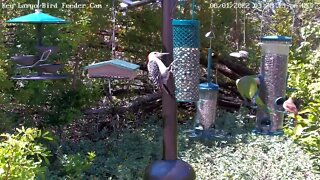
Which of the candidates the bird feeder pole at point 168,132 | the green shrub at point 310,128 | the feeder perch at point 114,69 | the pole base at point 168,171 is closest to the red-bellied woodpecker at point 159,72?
the bird feeder pole at point 168,132

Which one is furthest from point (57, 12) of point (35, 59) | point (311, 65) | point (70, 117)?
point (311, 65)

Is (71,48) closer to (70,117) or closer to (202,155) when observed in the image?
(70,117)

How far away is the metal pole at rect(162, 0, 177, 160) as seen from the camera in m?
2.70

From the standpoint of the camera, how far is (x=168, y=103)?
2.71 m

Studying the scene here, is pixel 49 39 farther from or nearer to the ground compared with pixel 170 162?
farther from the ground

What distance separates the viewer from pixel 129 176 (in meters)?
4.70

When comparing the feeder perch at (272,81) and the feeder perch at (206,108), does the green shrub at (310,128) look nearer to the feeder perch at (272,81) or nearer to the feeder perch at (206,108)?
the feeder perch at (272,81)

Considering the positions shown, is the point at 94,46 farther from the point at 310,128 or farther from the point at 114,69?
the point at 310,128

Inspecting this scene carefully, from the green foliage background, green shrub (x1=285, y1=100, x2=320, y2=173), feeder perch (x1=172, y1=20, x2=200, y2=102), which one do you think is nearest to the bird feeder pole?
feeder perch (x1=172, y1=20, x2=200, y2=102)

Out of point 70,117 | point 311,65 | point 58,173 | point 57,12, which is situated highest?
point 57,12

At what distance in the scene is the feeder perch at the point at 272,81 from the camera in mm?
3717

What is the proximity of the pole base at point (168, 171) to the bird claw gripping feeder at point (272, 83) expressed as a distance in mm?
1093

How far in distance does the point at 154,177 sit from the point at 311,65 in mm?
2801

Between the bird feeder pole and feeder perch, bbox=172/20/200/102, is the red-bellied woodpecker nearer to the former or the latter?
the bird feeder pole
